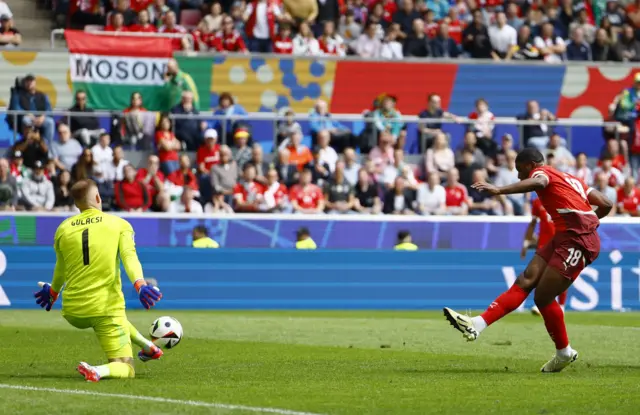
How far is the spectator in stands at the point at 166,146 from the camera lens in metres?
24.0

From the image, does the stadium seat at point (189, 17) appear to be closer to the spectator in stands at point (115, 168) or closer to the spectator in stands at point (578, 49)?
the spectator in stands at point (115, 168)

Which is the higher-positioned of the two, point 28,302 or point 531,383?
point 531,383

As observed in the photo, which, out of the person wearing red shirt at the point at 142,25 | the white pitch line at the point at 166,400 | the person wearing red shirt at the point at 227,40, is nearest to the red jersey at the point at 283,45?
the person wearing red shirt at the point at 227,40

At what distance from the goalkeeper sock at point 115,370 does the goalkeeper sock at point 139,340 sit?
1.27 ft

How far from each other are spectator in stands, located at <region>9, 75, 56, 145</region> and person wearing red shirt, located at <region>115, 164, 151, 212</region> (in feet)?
6.45

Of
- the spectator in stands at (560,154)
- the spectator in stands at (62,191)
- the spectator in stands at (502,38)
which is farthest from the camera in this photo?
the spectator in stands at (502,38)

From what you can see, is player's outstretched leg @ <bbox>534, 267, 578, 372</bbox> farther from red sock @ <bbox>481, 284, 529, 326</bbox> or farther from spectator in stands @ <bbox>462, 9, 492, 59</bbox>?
spectator in stands @ <bbox>462, 9, 492, 59</bbox>

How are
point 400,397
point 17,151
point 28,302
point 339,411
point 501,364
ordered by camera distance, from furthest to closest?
point 17,151
point 28,302
point 501,364
point 400,397
point 339,411

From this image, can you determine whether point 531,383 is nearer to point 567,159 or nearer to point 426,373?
point 426,373

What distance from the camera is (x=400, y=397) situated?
31.7ft

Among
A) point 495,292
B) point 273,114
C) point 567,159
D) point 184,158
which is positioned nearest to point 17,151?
point 184,158

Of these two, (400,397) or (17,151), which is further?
(17,151)

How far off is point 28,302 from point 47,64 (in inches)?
262

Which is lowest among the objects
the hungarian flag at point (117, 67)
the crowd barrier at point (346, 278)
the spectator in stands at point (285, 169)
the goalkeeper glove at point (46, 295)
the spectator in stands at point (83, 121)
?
the crowd barrier at point (346, 278)
